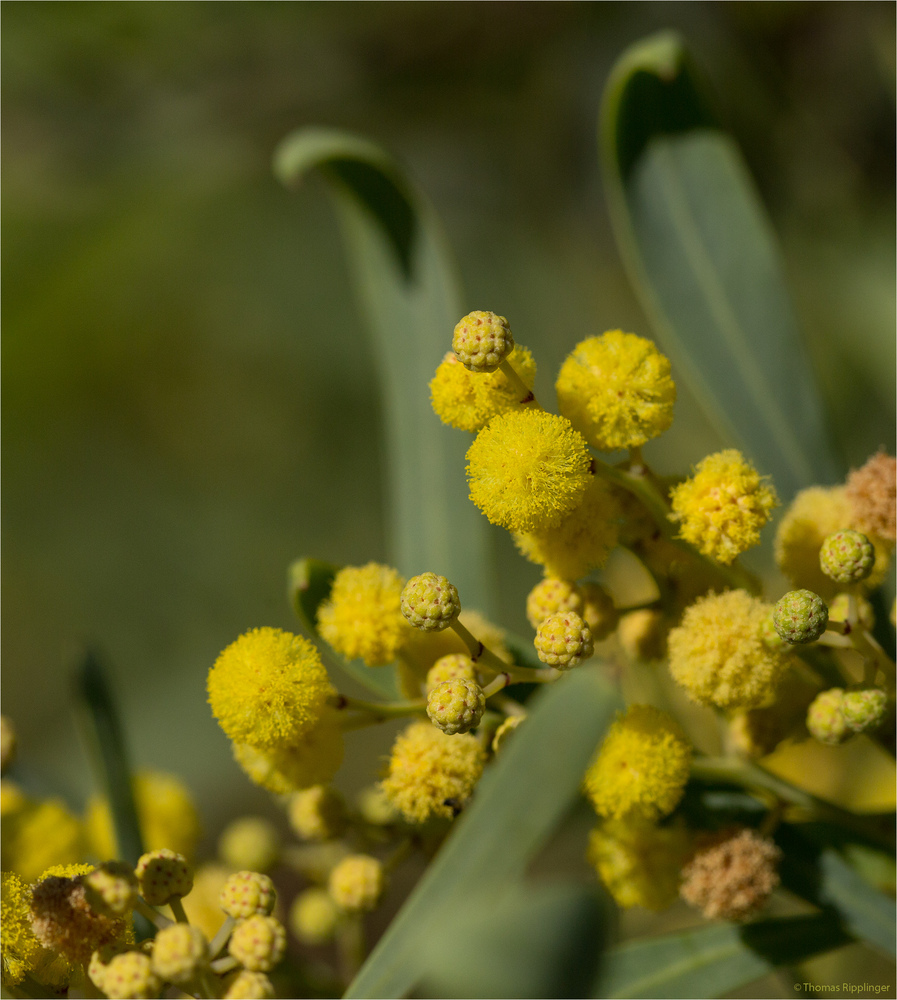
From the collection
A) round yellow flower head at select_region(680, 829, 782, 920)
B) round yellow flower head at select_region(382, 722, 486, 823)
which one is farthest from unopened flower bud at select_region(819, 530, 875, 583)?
round yellow flower head at select_region(382, 722, 486, 823)

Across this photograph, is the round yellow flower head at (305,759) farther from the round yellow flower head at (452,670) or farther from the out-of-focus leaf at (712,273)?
the out-of-focus leaf at (712,273)

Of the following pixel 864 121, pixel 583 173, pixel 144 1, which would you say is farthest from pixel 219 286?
pixel 864 121

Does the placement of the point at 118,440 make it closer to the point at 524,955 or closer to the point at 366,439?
the point at 366,439

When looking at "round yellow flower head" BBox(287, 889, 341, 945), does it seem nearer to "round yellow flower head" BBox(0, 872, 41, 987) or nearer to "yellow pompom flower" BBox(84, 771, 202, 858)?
"yellow pompom flower" BBox(84, 771, 202, 858)

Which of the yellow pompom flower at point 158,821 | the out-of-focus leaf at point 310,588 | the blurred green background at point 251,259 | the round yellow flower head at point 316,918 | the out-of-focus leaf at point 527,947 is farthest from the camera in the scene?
the blurred green background at point 251,259

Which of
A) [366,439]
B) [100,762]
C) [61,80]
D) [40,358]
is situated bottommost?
[100,762]

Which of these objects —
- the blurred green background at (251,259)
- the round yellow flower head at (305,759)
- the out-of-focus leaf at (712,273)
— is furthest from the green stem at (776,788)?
the blurred green background at (251,259)

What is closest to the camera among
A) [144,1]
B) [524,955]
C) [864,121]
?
[524,955]
